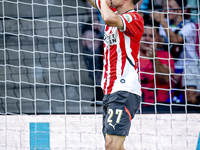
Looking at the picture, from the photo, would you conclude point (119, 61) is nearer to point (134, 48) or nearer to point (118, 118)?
point (134, 48)

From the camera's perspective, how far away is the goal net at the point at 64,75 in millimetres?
3078

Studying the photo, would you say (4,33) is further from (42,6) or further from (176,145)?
(176,145)

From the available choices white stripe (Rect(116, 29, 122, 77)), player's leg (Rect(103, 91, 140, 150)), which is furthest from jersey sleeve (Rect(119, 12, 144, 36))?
player's leg (Rect(103, 91, 140, 150))

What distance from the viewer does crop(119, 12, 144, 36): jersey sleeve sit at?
5.35 feet

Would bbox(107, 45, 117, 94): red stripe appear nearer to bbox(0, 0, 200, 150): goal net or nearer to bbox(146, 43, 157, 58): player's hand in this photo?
bbox(0, 0, 200, 150): goal net

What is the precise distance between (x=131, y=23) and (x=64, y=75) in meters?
1.86

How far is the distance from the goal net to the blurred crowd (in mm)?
14

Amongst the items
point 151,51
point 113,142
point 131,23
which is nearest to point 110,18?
point 131,23

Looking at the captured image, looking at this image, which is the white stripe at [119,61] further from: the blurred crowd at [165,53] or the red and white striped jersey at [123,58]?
the blurred crowd at [165,53]

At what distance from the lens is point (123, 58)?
1719 millimetres

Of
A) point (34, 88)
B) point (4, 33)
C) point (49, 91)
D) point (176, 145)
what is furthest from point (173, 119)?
point (4, 33)

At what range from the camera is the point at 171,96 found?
3291mm

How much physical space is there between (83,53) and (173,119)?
1523 mm

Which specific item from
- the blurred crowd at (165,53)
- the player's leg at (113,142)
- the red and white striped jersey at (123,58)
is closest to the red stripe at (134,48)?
the red and white striped jersey at (123,58)
